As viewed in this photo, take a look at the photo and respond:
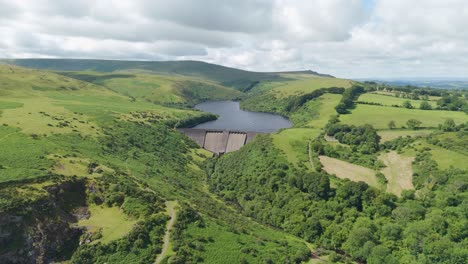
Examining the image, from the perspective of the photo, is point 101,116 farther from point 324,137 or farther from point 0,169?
point 324,137

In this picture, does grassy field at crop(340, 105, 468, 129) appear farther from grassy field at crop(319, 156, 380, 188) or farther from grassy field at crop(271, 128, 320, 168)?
grassy field at crop(319, 156, 380, 188)

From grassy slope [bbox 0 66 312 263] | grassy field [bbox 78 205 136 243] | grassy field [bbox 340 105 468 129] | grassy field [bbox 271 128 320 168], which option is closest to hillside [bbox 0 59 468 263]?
grassy field [bbox 78 205 136 243]

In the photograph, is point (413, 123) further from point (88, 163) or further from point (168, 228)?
point (88, 163)

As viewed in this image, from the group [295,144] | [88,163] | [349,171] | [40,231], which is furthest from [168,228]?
[295,144]

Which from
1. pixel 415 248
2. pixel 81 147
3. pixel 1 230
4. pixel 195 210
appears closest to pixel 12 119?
pixel 81 147

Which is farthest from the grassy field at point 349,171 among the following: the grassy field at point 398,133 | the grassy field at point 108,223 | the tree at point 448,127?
the grassy field at point 108,223
